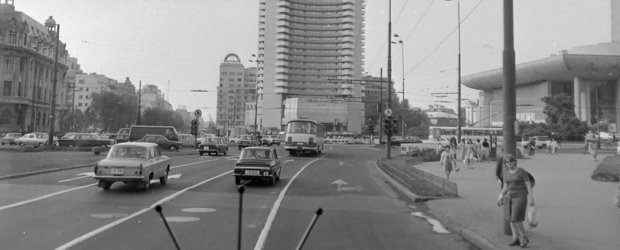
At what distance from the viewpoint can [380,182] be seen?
19.8m

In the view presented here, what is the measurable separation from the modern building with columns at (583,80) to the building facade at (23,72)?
81285mm

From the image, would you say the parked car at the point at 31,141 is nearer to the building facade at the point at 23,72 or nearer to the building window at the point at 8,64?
the building facade at the point at 23,72

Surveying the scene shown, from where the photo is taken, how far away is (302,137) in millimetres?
40625

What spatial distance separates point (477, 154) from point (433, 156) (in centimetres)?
363

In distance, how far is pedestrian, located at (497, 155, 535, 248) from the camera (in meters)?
7.83

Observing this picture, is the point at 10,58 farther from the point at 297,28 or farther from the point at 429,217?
the point at 297,28

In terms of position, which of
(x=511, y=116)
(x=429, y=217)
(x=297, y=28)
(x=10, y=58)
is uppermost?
(x=297, y=28)

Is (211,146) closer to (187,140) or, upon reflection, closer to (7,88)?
(187,140)

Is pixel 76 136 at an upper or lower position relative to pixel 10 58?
lower

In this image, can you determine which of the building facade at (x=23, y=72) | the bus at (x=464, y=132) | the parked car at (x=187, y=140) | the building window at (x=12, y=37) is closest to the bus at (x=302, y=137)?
the parked car at (x=187, y=140)

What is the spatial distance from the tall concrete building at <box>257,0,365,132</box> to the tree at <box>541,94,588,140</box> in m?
78.2

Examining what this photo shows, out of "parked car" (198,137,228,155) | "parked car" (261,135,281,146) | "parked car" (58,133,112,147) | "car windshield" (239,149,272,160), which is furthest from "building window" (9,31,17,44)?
"car windshield" (239,149,272,160)

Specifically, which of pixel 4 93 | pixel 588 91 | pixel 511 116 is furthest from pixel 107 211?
pixel 588 91

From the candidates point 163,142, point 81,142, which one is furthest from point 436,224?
point 81,142
